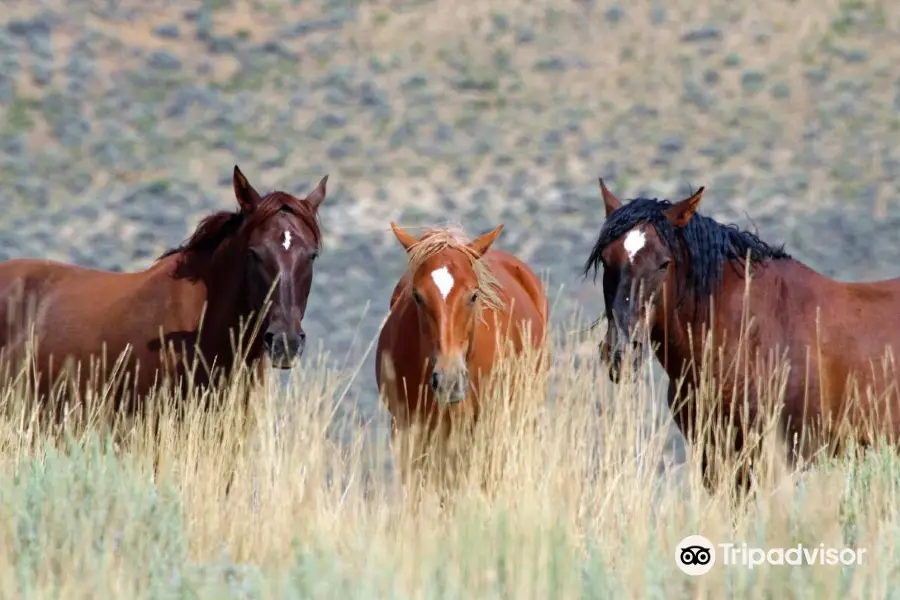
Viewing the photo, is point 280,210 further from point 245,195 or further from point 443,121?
point 443,121

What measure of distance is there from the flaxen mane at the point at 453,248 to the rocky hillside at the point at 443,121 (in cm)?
1057

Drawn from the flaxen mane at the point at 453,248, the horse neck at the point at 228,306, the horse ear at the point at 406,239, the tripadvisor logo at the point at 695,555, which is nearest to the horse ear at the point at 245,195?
the horse neck at the point at 228,306

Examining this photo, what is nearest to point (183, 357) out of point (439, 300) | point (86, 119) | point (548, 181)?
point (439, 300)

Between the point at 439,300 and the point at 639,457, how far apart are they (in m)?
1.22

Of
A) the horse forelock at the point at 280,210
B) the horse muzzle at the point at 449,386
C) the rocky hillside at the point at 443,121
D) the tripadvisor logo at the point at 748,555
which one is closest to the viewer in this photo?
the tripadvisor logo at the point at 748,555

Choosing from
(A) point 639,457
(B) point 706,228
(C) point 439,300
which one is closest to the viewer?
(A) point 639,457

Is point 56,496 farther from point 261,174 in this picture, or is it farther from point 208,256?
point 261,174

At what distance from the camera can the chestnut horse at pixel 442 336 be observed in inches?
297

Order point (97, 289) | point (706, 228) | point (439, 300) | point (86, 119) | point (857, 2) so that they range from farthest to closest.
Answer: point (857, 2) → point (86, 119) → point (97, 289) → point (706, 228) → point (439, 300)

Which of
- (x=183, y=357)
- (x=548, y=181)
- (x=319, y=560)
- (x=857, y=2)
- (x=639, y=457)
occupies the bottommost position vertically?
(x=319, y=560)

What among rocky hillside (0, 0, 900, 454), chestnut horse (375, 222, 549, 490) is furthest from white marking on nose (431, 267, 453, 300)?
rocky hillside (0, 0, 900, 454)

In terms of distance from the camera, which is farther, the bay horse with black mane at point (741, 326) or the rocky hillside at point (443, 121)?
the rocky hillside at point (443, 121)

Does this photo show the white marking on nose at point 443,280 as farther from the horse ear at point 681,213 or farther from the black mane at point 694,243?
the horse ear at point 681,213

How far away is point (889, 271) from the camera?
810 inches
